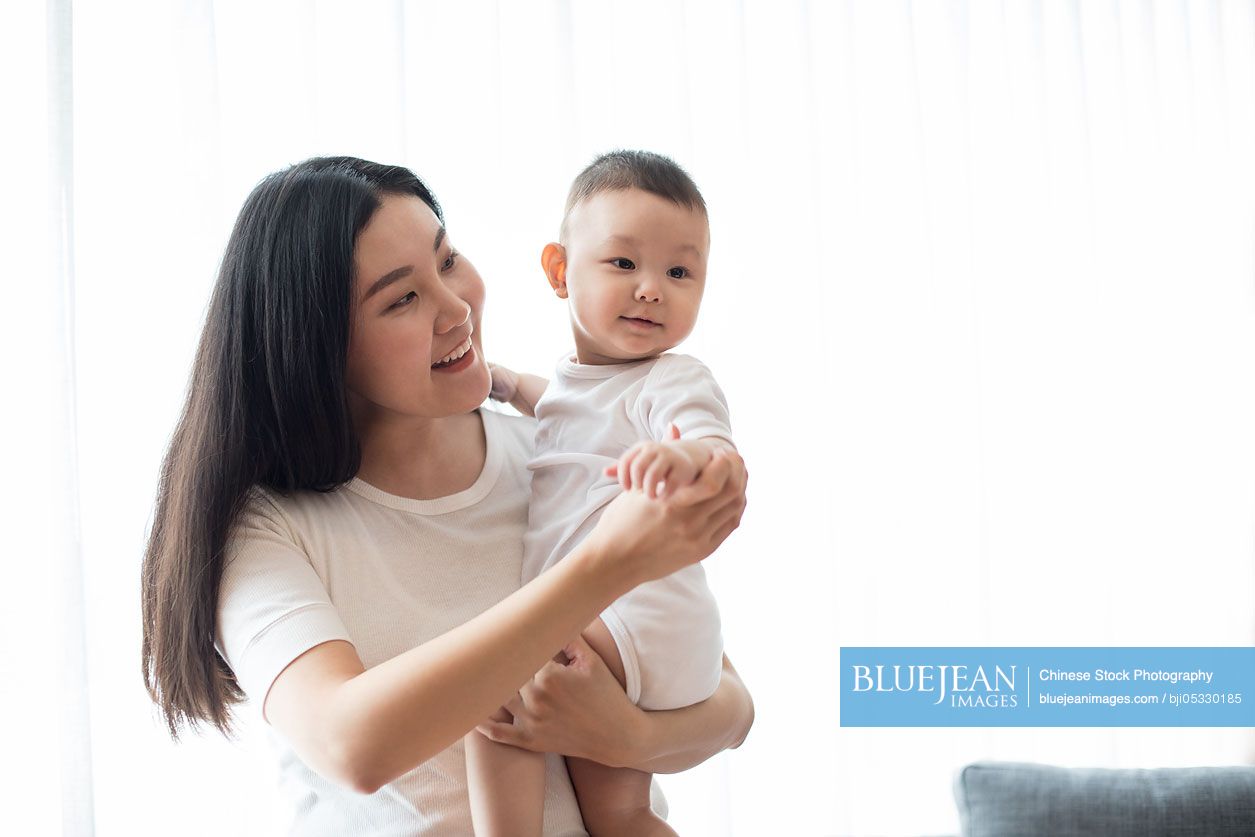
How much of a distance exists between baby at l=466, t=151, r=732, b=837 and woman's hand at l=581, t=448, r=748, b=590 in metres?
0.10

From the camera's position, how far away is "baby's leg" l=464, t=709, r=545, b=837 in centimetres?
106

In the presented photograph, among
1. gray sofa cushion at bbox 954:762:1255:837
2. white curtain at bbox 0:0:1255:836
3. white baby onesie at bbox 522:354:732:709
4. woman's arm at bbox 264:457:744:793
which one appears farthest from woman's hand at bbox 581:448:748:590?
gray sofa cushion at bbox 954:762:1255:837

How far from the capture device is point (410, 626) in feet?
3.84

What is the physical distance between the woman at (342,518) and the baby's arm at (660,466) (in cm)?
5

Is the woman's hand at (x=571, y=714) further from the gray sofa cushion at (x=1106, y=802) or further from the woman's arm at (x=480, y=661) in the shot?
the gray sofa cushion at (x=1106, y=802)

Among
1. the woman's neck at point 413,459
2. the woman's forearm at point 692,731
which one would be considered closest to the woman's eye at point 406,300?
the woman's neck at point 413,459

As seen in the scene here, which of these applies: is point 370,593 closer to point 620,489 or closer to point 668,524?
point 620,489

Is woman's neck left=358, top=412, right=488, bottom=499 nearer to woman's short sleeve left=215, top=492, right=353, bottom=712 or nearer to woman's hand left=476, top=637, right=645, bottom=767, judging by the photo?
woman's short sleeve left=215, top=492, right=353, bottom=712

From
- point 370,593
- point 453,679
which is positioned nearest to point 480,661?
point 453,679

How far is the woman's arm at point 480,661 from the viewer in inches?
35.5

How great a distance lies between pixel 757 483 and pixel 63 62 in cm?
170

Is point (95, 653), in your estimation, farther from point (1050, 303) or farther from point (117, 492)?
point (1050, 303)

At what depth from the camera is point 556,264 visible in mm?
1407

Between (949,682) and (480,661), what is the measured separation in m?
1.96
